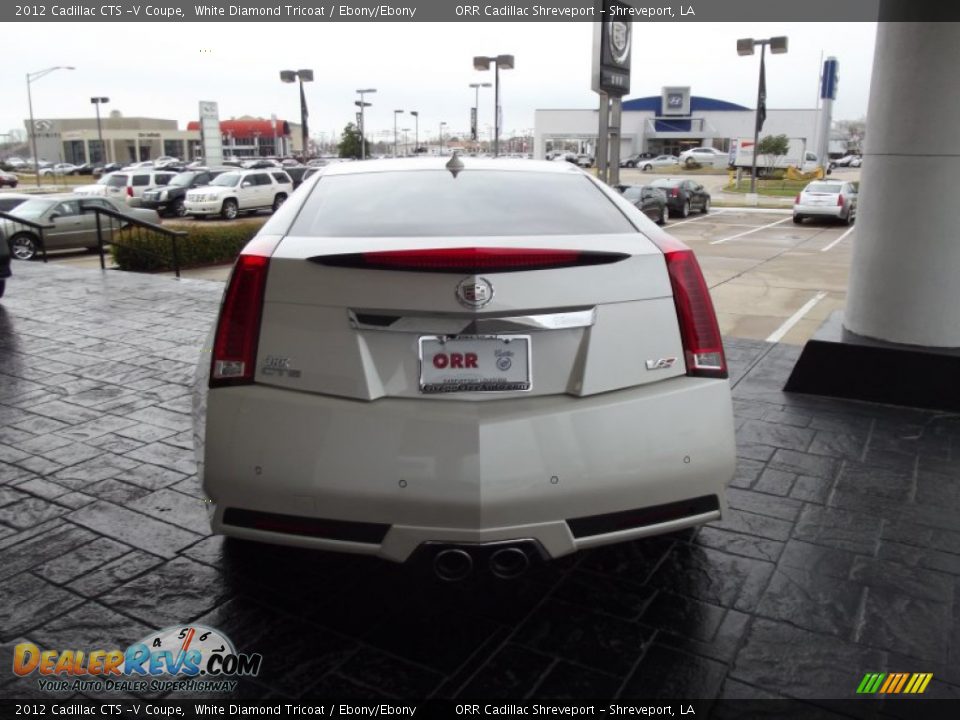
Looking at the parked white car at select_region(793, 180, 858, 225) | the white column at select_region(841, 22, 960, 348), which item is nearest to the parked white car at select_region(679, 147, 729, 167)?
the parked white car at select_region(793, 180, 858, 225)

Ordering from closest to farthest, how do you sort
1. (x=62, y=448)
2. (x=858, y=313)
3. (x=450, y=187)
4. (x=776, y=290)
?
1. (x=450, y=187)
2. (x=62, y=448)
3. (x=858, y=313)
4. (x=776, y=290)

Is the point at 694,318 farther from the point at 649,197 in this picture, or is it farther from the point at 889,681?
the point at 649,197

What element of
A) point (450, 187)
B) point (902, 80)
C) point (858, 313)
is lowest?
point (858, 313)

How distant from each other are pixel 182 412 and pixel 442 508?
3.37 meters

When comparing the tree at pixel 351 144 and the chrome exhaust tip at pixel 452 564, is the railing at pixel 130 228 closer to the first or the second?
the chrome exhaust tip at pixel 452 564

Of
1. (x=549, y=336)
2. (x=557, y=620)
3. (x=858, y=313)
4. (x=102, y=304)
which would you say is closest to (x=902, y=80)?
(x=858, y=313)

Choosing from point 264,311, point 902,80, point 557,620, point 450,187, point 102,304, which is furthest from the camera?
point 102,304

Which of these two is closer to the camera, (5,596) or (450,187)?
(5,596)

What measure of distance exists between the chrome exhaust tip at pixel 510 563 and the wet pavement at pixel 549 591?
321 mm

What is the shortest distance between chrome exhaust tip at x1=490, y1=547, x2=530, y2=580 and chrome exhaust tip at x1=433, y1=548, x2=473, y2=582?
81mm

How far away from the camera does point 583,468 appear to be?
260 cm

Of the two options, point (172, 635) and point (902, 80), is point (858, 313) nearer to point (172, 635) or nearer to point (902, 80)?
point (902, 80)

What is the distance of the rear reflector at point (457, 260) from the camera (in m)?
2.61

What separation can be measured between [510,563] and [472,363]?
66cm
